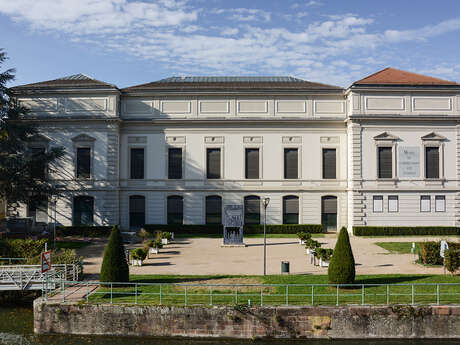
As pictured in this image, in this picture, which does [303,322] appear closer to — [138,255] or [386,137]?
[138,255]

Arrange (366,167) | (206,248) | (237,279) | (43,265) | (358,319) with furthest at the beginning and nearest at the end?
(366,167), (206,248), (237,279), (43,265), (358,319)

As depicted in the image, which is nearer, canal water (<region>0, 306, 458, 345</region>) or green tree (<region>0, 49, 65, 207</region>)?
canal water (<region>0, 306, 458, 345</region>)

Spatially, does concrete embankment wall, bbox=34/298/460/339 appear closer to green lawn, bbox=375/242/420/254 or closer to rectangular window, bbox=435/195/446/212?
green lawn, bbox=375/242/420/254

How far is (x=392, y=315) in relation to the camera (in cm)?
1473

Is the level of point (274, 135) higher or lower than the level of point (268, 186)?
higher

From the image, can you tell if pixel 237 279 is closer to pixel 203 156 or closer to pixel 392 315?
pixel 392 315

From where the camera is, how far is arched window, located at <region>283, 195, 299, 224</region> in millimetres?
36531

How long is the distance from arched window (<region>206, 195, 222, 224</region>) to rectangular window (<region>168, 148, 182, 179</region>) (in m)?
3.55

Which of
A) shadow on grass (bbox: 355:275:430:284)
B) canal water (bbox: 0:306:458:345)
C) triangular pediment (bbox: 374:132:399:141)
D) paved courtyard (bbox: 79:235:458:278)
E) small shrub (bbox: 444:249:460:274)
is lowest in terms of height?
canal water (bbox: 0:306:458:345)

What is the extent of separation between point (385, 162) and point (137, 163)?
22.2m

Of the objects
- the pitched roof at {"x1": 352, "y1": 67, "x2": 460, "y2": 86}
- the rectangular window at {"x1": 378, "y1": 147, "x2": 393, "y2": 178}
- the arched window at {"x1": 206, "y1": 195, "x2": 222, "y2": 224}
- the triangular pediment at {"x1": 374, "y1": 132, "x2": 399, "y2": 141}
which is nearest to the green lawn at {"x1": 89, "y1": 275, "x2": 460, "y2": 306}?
the rectangular window at {"x1": 378, "y1": 147, "x2": 393, "y2": 178}

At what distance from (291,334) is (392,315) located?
3.76 m

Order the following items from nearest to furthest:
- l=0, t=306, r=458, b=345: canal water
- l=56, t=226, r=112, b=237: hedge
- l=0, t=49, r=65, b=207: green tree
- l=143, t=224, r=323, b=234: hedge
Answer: l=0, t=306, r=458, b=345: canal water < l=0, t=49, r=65, b=207: green tree < l=56, t=226, r=112, b=237: hedge < l=143, t=224, r=323, b=234: hedge

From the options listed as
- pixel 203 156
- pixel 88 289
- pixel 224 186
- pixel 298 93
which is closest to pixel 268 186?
pixel 224 186
